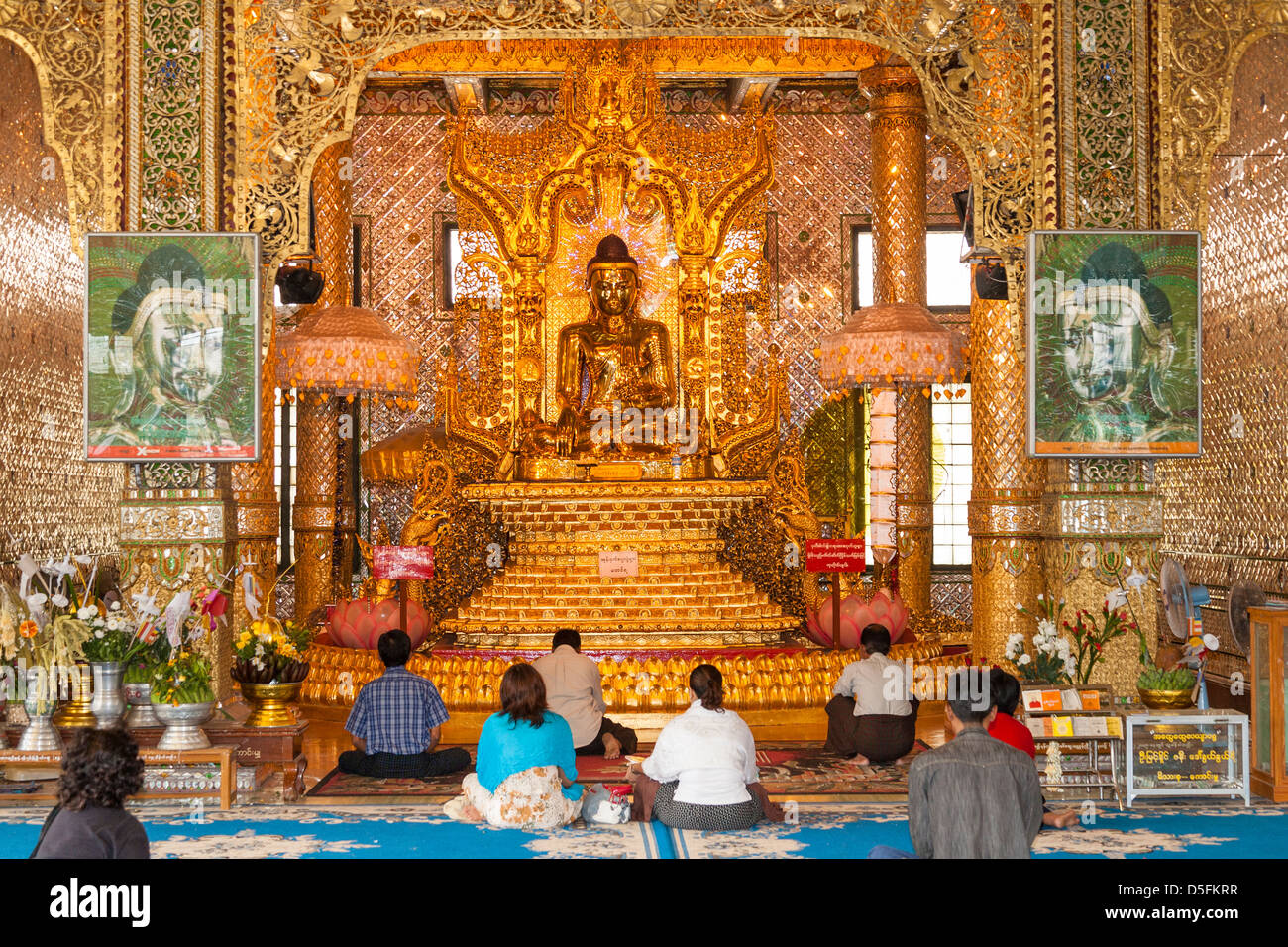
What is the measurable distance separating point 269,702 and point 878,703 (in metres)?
2.99

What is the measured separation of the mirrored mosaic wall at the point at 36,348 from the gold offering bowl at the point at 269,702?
331 cm

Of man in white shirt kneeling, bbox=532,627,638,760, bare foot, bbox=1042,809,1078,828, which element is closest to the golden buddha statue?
man in white shirt kneeling, bbox=532,627,638,760

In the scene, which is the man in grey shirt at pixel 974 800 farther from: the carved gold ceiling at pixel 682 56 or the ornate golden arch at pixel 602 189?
the carved gold ceiling at pixel 682 56

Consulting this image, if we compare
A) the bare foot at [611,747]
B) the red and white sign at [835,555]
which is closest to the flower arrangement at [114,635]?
the bare foot at [611,747]

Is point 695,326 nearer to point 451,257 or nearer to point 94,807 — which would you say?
point 451,257

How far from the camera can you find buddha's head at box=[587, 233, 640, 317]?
1155cm

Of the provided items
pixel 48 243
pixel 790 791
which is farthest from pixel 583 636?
pixel 48 243

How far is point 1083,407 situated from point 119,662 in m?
4.87

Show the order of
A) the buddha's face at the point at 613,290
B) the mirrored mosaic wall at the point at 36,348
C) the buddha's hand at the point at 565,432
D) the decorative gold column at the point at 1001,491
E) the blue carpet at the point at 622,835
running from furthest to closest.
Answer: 1. the buddha's face at the point at 613,290
2. the buddha's hand at the point at 565,432
3. the mirrored mosaic wall at the point at 36,348
4. the decorative gold column at the point at 1001,491
5. the blue carpet at the point at 622,835

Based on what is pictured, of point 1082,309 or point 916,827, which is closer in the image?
point 916,827

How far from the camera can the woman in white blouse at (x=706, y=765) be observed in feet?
17.9

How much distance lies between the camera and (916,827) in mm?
3834

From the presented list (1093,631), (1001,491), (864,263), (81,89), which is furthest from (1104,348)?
(864,263)

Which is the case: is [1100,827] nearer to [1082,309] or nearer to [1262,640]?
[1262,640]
